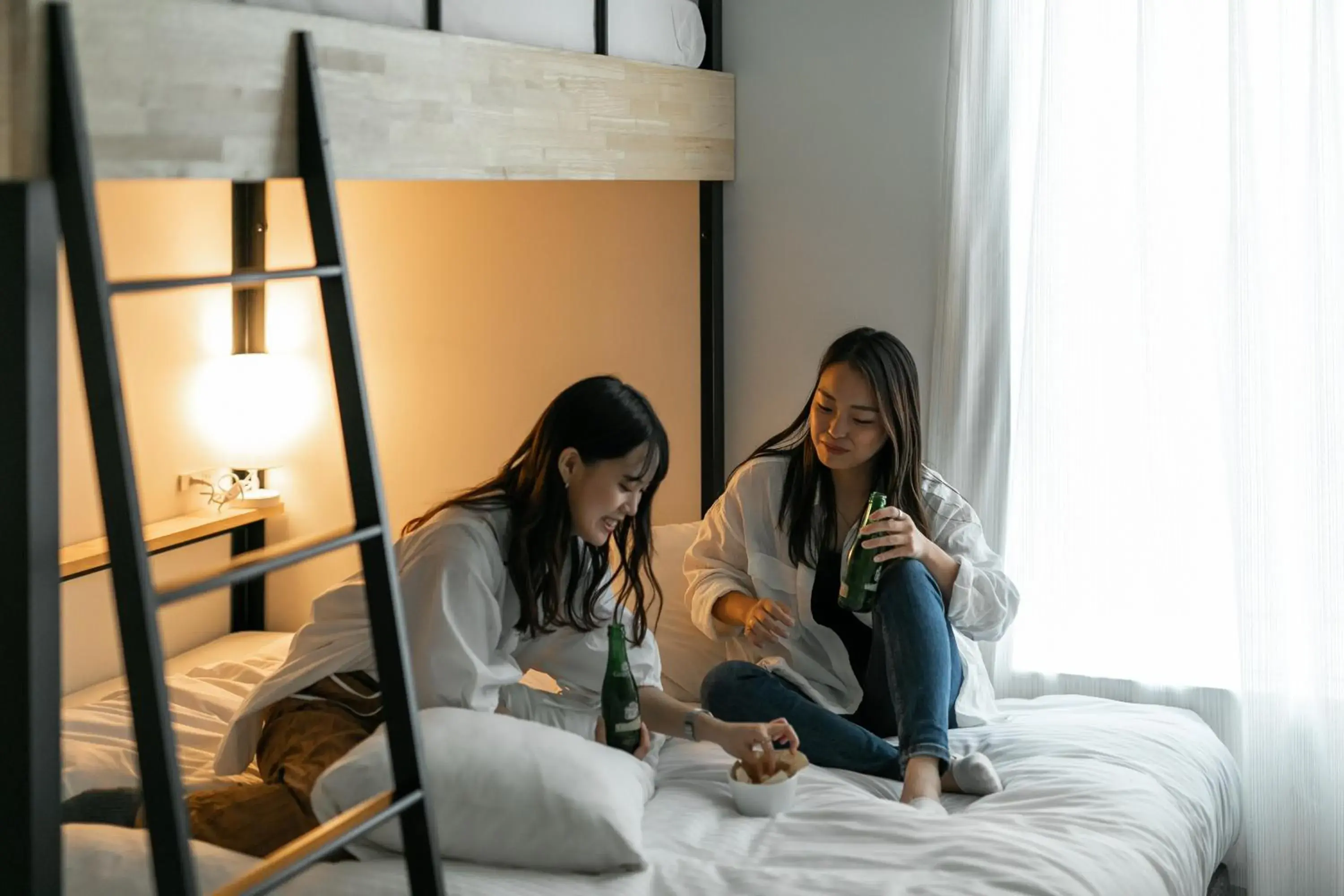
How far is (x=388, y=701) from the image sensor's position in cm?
192

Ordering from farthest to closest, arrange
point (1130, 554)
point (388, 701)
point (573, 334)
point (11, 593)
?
point (573, 334) < point (1130, 554) < point (388, 701) < point (11, 593)

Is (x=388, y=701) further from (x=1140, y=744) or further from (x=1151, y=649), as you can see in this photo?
(x=1151, y=649)

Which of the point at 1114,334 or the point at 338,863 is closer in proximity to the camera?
the point at 338,863

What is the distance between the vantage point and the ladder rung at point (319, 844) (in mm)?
1604

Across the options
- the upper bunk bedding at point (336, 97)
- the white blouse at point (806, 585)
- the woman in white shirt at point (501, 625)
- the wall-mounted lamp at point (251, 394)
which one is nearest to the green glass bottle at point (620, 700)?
the woman in white shirt at point (501, 625)

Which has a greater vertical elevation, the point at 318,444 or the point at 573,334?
the point at 573,334

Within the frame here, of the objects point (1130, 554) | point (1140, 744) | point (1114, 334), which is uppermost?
point (1114, 334)

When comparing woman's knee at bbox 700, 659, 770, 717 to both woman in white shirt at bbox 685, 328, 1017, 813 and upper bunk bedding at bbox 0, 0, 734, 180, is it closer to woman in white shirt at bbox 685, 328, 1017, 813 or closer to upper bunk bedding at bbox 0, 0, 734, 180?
woman in white shirt at bbox 685, 328, 1017, 813

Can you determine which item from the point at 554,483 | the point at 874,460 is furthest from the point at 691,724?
the point at 874,460

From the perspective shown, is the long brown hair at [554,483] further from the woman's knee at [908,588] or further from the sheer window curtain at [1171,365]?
the sheer window curtain at [1171,365]

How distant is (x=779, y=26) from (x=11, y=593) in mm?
2519

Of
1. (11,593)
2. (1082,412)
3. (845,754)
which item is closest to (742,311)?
(1082,412)

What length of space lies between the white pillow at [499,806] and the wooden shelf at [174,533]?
1315 mm

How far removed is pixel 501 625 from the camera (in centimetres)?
233
